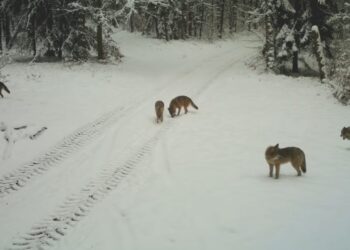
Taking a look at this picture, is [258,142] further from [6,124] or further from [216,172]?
[6,124]

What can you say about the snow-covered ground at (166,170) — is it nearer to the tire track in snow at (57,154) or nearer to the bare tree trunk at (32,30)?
the tire track in snow at (57,154)

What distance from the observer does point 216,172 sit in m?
9.57

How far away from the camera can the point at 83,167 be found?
984 cm

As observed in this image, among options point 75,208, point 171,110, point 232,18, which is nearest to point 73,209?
point 75,208

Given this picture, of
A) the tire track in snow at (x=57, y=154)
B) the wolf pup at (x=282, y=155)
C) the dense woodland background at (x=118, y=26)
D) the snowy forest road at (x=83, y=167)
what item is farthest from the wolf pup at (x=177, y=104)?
the dense woodland background at (x=118, y=26)

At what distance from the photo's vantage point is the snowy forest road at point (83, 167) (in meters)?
7.20

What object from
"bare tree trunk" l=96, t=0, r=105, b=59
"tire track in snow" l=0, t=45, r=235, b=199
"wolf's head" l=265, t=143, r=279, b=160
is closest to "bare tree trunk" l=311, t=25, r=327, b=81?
"tire track in snow" l=0, t=45, r=235, b=199

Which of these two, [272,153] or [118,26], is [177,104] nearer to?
[272,153]

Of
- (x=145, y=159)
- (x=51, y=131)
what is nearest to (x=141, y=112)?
(x=51, y=131)

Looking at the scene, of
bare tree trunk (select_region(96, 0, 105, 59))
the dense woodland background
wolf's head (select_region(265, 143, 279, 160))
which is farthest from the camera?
bare tree trunk (select_region(96, 0, 105, 59))

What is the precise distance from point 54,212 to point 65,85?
40.3 ft

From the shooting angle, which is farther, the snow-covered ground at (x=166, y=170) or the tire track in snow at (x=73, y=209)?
the snow-covered ground at (x=166, y=170)

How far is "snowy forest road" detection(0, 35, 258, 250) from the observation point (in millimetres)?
7203

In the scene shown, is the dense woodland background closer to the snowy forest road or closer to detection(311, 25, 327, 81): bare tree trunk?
detection(311, 25, 327, 81): bare tree trunk
